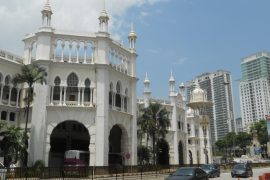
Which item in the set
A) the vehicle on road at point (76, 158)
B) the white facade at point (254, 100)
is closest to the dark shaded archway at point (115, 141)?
the vehicle on road at point (76, 158)

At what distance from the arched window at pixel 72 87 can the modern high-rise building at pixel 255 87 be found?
102 metres

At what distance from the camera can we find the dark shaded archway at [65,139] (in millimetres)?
47594

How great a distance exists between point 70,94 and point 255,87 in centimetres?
10642

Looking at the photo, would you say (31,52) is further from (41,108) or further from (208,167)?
(208,167)

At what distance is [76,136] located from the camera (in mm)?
50719

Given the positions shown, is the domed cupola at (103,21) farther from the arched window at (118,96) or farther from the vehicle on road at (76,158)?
the vehicle on road at (76,158)

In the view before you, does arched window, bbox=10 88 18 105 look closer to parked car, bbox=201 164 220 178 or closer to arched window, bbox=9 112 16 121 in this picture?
arched window, bbox=9 112 16 121

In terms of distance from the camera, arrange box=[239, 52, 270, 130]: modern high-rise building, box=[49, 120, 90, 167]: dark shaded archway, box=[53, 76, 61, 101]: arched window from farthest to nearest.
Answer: box=[239, 52, 270, 130]: modern high-rise building, box=[49, 120, 90, 167]: dark shaded archway, box=[53, 76, 61, 101]: arched window

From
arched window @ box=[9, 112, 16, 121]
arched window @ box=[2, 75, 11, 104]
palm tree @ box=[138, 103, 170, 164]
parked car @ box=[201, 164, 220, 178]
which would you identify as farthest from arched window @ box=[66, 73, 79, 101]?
parked car @ box=[201, 164, 220, 178]

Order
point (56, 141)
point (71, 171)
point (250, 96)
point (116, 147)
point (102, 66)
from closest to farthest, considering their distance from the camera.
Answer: point (71, 171) → point (102, 66) → point (56, 141) → point (116, 147) → point (250, 96)

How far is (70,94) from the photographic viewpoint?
4488 centimetres

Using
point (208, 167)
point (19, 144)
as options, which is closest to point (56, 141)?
point (19, 144)

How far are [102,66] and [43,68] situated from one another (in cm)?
779

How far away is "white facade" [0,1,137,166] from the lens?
4203 cm
